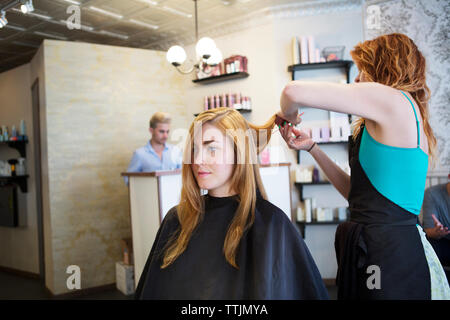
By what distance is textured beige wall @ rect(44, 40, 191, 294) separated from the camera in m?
3.31

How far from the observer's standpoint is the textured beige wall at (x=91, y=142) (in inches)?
130

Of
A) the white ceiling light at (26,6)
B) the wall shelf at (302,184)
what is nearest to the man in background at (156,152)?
the wall shelf at (302,184)

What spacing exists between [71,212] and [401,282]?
3.19 metres

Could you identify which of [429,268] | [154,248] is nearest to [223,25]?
[154,248]

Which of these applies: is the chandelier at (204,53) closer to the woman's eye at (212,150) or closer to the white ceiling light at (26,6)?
the white ceiling light at (26,6)

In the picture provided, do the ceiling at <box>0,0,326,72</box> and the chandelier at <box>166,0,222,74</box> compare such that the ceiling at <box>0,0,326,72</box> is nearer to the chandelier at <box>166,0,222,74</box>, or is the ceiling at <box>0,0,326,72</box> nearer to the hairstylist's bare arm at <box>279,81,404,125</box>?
the chandelier at <box>166,0,222,74</box>

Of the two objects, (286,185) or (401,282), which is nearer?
(401,282)

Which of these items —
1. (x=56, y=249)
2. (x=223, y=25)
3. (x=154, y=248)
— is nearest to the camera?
(x=154, y=248)

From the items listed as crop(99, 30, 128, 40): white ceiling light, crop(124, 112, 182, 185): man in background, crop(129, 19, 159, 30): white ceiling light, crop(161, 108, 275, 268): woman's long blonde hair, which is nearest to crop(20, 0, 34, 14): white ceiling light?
crop(161, 108, 275, 268): woman's long blonde hair

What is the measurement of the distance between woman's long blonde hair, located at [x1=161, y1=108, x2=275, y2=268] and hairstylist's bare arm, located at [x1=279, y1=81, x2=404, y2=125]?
24cm

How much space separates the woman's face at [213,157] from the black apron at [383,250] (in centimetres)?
40

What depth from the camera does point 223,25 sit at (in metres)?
3.85
